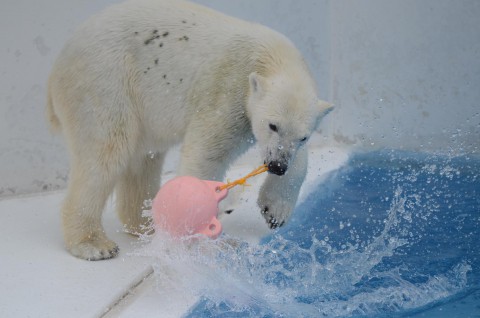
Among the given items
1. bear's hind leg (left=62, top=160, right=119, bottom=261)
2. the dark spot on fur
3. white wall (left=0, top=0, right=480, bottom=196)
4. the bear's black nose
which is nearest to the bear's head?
the bear's black nose

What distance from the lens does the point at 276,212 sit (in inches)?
Answer: 141

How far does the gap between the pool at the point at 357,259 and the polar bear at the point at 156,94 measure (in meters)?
0.35

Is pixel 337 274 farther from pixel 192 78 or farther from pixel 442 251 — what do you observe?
pixel 192 78

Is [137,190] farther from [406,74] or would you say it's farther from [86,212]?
[406,74]

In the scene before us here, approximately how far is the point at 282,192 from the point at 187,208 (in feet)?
2.23

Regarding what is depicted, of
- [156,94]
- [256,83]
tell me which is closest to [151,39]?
[156,94]

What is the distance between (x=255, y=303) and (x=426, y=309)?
0.65m

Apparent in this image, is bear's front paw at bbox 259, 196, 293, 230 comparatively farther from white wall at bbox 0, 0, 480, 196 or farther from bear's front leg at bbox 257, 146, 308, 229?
white wall at bbox 0, 0, 480, 196

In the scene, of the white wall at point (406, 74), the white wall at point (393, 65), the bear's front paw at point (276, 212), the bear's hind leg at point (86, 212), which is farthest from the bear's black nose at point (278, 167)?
the white wall at point (406, 74)

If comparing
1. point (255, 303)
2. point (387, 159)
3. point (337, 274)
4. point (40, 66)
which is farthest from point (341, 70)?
point (255, 303)

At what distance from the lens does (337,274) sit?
3322 mm

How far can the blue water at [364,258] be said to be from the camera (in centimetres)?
305

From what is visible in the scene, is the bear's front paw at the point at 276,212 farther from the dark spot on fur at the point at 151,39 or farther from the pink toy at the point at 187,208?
the dark spot on fur at the point at 151,39

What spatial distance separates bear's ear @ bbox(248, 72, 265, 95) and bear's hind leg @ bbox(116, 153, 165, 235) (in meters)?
0.81
